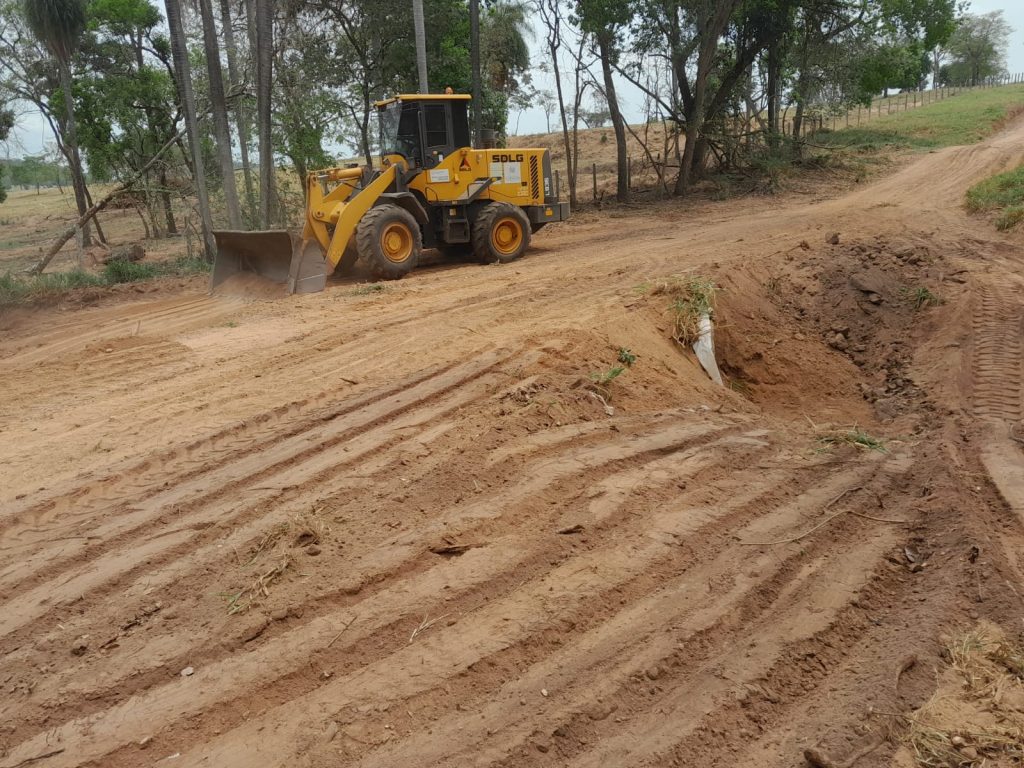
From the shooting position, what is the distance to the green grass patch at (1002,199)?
10.3m

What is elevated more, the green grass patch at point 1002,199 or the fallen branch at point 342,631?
the green grass patch at point 1002,199

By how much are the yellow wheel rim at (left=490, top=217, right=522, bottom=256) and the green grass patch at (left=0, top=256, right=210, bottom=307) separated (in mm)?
5509

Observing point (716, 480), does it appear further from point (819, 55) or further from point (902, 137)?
point (902, 137)

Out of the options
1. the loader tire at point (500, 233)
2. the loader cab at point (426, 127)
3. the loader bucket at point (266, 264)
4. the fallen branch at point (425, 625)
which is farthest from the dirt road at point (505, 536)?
the loader cab at point (426, 127)

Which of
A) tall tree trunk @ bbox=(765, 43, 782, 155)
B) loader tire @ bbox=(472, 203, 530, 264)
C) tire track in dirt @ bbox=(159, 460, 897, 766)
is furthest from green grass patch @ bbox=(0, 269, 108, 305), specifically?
tall tree trunk @ bbox=(765, 43, 782, 155)

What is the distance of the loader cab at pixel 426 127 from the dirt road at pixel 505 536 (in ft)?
16.0

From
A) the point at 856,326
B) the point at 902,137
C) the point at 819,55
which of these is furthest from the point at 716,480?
the point at 902,137

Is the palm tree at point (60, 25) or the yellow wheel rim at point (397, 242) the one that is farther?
the palm tree at point (60, 25)

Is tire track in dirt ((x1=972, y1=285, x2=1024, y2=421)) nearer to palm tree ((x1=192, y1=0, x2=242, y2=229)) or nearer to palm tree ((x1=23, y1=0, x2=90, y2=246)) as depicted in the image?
palm tree ((x1=192, y1=0, x2=242, y2=229))

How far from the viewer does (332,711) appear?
3035 mm

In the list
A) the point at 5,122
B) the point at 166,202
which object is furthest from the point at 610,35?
the point at 5,122

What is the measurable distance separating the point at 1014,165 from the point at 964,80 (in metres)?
54.5

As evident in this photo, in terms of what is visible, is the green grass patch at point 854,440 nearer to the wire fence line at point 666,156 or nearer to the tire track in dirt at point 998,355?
the tire track in dirt at point 998,355

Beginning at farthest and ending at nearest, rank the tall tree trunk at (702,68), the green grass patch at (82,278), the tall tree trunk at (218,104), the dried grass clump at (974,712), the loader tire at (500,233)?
the tall tree trunk at (702,68), the tall tree trunk at (218,104), the loader tire at (500,233), the green grass patch at (82,278), the dried grass clump at (974,712)
